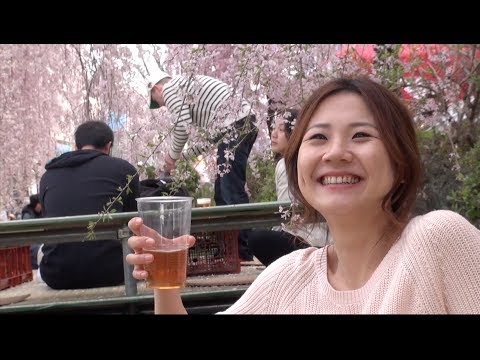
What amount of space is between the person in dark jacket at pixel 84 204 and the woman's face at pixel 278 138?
2.45 feet

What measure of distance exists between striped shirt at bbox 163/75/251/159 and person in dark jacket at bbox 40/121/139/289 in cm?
35

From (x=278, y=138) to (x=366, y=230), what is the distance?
189 cm

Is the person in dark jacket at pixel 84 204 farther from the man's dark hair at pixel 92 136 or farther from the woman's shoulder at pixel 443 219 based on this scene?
the woman's shoulder at pixel 443 219

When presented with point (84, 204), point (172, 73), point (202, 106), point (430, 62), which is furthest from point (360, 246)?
point (172, 73)

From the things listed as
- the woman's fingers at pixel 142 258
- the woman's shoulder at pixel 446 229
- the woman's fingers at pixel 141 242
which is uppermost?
the woman's shoulder at pixel 446 229

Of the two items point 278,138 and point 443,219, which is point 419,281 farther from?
point 278,138

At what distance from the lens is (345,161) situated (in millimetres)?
1156

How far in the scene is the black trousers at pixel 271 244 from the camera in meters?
2.93

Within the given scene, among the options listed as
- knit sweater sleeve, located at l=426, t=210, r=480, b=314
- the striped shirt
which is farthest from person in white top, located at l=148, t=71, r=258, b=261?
knit sweater sleeve, located at l=426, t=210, r=480, b=314

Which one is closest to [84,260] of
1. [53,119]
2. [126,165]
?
[126,165]

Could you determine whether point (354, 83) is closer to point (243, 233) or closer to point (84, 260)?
point (84, 260)

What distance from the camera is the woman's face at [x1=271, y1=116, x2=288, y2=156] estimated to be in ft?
9.70

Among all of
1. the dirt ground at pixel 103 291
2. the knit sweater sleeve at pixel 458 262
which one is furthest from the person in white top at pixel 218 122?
the knit sweater sleeve at pixel 458 262

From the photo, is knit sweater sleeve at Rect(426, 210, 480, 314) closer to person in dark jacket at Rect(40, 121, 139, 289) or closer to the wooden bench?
the wooden bench
